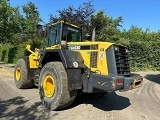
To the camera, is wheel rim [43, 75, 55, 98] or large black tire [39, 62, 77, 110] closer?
large black tire [39, 62, 77, 110]

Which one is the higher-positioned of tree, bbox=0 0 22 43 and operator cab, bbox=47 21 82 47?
tree, bbox=0 0 22 43

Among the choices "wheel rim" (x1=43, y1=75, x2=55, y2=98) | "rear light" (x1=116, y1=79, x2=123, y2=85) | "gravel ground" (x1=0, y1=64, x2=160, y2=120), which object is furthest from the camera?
"wheel rim" (x1=43, y1=75, x2=55, y2=98)

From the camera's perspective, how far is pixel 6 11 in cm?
2103

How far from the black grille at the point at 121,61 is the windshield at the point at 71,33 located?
6.03 ft

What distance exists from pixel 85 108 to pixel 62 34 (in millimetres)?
2435

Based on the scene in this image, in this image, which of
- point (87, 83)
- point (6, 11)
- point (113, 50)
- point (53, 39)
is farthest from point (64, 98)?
point (6, 11)

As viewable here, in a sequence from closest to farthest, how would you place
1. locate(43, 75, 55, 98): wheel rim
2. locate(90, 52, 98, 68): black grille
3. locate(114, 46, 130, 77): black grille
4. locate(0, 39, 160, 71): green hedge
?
locate(114, 46, 130, 77): black grille → locate(90, 52, 98, 68): black grille → locate(43, 75, 55, 98): wheel rim → locate(0, 39, 160, 71): green hedge

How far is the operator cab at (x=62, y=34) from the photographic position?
795 centimetres

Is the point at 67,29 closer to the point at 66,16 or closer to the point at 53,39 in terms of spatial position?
the point at 53,39

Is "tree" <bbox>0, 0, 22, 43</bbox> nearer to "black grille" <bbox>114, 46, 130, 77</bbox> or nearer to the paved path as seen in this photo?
the paved path

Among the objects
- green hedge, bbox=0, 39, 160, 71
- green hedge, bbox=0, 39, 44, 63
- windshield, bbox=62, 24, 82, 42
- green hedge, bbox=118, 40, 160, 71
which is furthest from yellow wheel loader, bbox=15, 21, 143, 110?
green hedge, bbox=118, 40, 160, 71

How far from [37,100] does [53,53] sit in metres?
1.62

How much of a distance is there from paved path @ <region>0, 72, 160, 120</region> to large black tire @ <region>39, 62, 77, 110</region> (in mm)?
210

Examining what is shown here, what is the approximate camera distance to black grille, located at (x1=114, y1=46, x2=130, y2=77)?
684 centimetres
